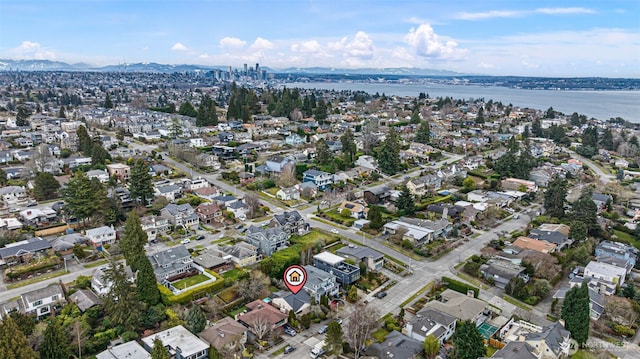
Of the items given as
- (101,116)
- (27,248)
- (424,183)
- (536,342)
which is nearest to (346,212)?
(424,183)

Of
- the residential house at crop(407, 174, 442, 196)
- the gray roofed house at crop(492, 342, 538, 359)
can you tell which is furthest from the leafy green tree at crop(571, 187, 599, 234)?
the gray roofed house at crop(492, 342, 538, 359)

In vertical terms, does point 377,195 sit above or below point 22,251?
above

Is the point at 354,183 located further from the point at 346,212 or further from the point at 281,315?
the point at 281,315

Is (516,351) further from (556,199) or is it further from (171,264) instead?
(556,199)

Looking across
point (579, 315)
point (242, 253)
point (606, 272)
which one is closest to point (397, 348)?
point (579, 315)

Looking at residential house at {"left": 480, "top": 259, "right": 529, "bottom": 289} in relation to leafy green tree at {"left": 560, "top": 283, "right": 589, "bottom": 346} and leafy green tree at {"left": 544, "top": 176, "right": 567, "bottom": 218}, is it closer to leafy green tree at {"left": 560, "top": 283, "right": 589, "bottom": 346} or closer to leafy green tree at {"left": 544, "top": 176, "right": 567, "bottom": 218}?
leafy green tree at {"left": 560, "top": 283, "right": 589, "bottom": 346}
